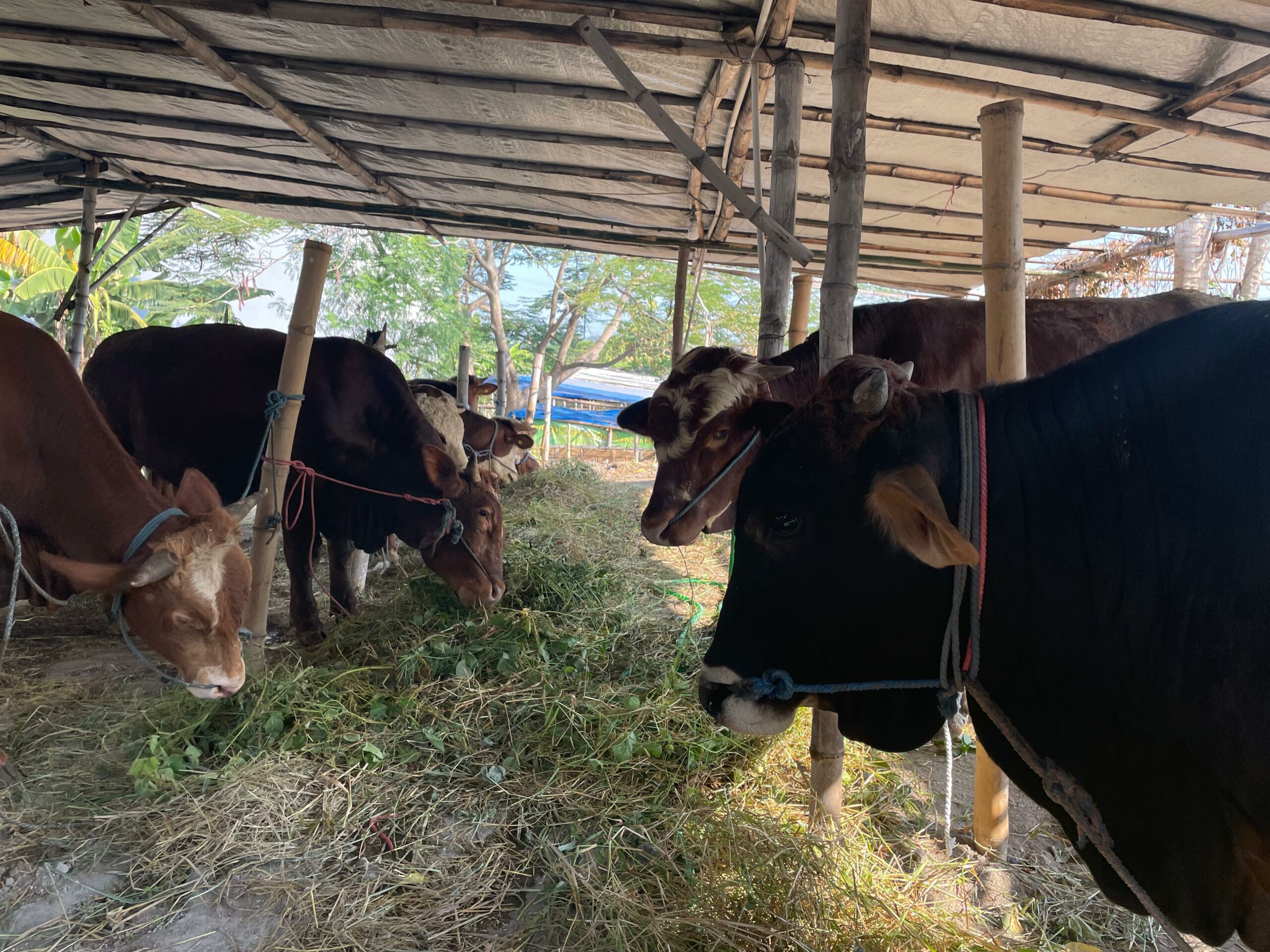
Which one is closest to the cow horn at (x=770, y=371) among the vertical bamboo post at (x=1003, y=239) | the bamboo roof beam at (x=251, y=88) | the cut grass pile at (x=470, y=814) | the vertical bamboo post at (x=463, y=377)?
the vertical bamboo post at (x=1003, y=239)

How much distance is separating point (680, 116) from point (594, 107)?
590mm

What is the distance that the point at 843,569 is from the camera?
1.60m

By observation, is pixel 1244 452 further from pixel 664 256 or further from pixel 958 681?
pixel 664 256

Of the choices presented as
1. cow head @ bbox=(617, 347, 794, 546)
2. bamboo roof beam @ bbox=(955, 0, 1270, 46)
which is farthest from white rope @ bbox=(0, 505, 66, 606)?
bamboo roof beam @ bbox=(955, 0, 1270, 46)

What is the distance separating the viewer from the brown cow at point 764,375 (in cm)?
395

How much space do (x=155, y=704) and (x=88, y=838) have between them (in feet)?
3.11

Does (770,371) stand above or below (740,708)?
above

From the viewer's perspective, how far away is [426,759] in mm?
3604

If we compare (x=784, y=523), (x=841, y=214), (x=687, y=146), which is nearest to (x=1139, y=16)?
(x=841, y=214)

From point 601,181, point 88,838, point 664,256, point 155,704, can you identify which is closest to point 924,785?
point 88,838

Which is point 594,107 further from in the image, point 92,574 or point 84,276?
point 84,276

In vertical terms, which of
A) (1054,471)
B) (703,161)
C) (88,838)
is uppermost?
(703,161)

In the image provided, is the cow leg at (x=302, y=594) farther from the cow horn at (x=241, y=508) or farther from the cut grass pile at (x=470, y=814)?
the cow horn at (x=241, y=508)

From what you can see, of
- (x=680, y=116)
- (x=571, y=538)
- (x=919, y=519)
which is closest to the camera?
(x=919, y=519)
